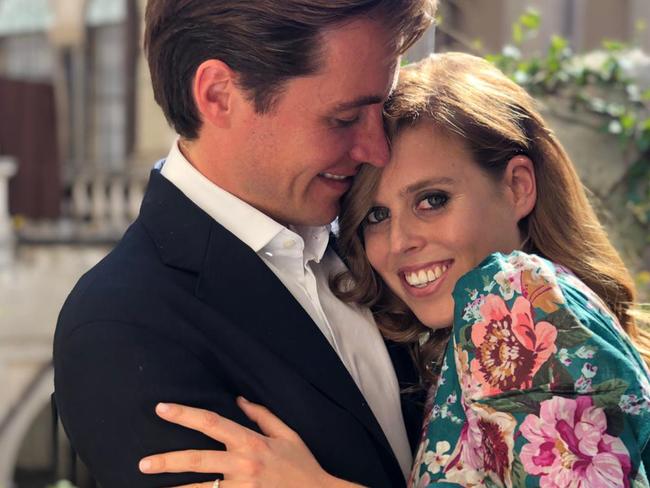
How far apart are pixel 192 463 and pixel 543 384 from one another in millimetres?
556

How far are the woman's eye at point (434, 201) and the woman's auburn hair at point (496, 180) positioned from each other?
98mm

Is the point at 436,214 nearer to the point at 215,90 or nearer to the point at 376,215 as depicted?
the point at 376,215

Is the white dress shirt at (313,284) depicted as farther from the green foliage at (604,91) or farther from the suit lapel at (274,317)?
the green foliage at (604,91)

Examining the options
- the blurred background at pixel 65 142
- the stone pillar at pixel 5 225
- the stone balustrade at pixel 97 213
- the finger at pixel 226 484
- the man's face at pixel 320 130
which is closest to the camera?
the finger at pixel 226 484

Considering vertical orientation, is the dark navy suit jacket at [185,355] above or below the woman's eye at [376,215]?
below

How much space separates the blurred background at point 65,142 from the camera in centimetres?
881

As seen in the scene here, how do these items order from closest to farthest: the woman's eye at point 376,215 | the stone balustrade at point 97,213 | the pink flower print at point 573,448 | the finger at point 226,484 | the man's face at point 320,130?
the pink flower print at point 573,448 < the finger at point 226,484 < the man's face at point 320,130 < the woman's eye at point 376,215 < the stone balustrade at point 97,213

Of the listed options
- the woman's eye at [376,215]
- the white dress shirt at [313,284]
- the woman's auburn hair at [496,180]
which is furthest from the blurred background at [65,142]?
the white dress shirt at [313,284]

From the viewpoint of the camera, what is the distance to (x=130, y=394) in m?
1.82

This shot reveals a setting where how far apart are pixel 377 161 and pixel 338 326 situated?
32cm

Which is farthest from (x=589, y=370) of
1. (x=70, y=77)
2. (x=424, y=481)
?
(x=70, y=77)

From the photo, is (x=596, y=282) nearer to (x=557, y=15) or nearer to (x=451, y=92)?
(x=451, y=92)

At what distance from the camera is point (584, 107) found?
409 centimetres

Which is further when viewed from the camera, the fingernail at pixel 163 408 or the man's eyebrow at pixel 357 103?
the man's eyebrow at pixel 357 103
